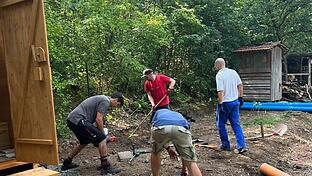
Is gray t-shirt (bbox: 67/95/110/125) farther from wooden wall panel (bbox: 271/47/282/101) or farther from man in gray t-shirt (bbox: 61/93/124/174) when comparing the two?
wooden wall panel (bbox: 271/47/282/101)

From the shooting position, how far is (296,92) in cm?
1455

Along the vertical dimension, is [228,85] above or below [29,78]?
below

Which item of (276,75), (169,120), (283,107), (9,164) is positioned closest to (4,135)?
(9,164)

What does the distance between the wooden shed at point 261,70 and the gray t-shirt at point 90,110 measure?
9.48 meters

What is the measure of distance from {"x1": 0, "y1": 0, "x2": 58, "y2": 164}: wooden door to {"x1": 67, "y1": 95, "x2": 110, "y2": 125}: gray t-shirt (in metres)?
1.35

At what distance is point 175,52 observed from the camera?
42.5 ft

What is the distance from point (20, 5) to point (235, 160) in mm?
4474

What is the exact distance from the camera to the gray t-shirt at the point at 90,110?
17.4 feet

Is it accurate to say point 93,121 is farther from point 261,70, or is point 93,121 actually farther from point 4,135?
point 261,70

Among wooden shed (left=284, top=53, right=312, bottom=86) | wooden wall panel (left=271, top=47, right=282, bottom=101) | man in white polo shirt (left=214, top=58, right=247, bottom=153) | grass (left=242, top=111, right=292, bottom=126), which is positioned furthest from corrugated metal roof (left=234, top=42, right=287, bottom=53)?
man in white polo shirt (left=214, top=58, right=247, bottom=153)

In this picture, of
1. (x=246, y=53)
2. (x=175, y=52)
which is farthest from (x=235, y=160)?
(x=246, y=53)

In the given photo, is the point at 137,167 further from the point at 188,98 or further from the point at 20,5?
the point at 188,98

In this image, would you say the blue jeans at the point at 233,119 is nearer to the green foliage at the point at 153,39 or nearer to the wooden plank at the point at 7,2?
the green foliage at the point at 153,39

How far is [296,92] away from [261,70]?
2.21 meters
